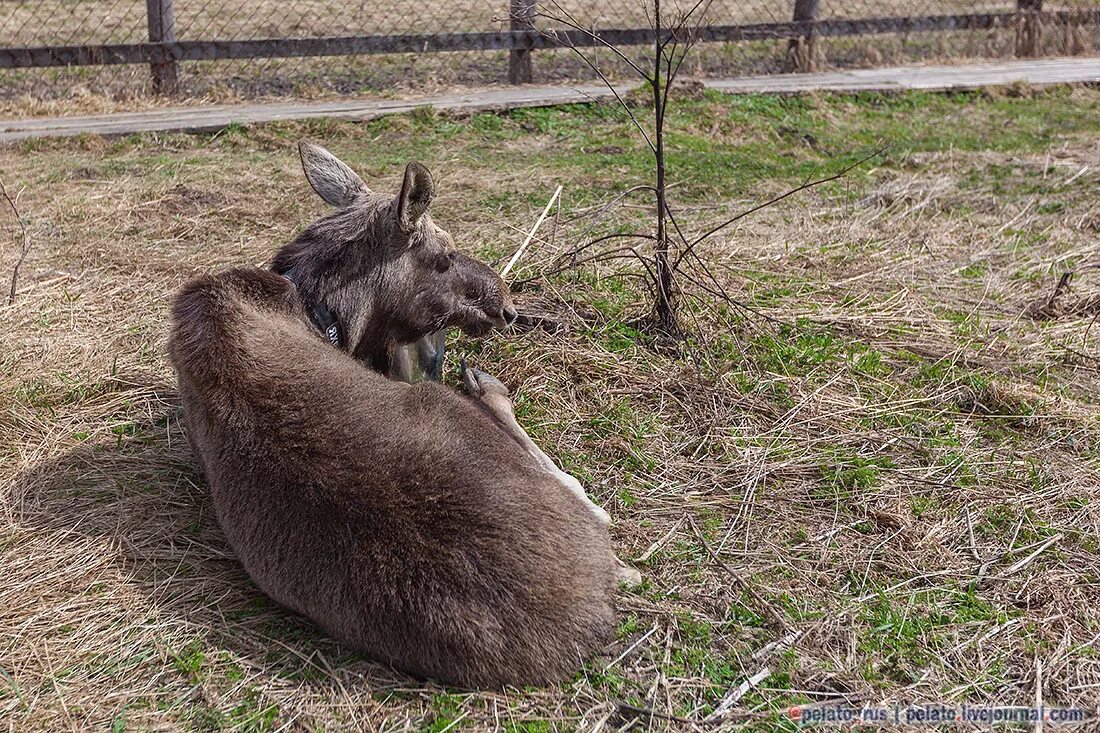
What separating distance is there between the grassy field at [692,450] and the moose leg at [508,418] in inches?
5.5

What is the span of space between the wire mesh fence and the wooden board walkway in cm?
53

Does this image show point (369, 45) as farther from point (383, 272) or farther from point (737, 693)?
point (737, 693)

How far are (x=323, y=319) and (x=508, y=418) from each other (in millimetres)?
937

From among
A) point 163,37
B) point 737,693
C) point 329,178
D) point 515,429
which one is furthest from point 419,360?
point 163,37

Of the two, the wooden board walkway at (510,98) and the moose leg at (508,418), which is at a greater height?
the wooden board walkway at (510,98)

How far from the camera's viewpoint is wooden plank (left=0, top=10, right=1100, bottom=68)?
1043cm

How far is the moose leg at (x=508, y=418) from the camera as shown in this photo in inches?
163

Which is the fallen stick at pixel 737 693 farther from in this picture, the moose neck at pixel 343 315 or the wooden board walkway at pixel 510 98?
the wooden board walkway at pixel 510 98

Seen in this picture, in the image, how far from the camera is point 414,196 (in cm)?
436

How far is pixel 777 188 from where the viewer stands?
331 inches

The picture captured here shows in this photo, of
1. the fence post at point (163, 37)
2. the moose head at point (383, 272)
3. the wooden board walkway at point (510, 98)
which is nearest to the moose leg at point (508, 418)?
the moose head at point (383, 272)

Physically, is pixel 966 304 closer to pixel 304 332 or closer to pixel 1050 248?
pixel 1050 248

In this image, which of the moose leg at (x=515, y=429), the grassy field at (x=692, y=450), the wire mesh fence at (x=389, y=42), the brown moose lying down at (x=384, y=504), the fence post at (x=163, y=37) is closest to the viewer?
the brown moose lying down at (x=384, y=504)

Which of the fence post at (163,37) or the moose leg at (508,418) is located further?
the fence post at (163,37)
